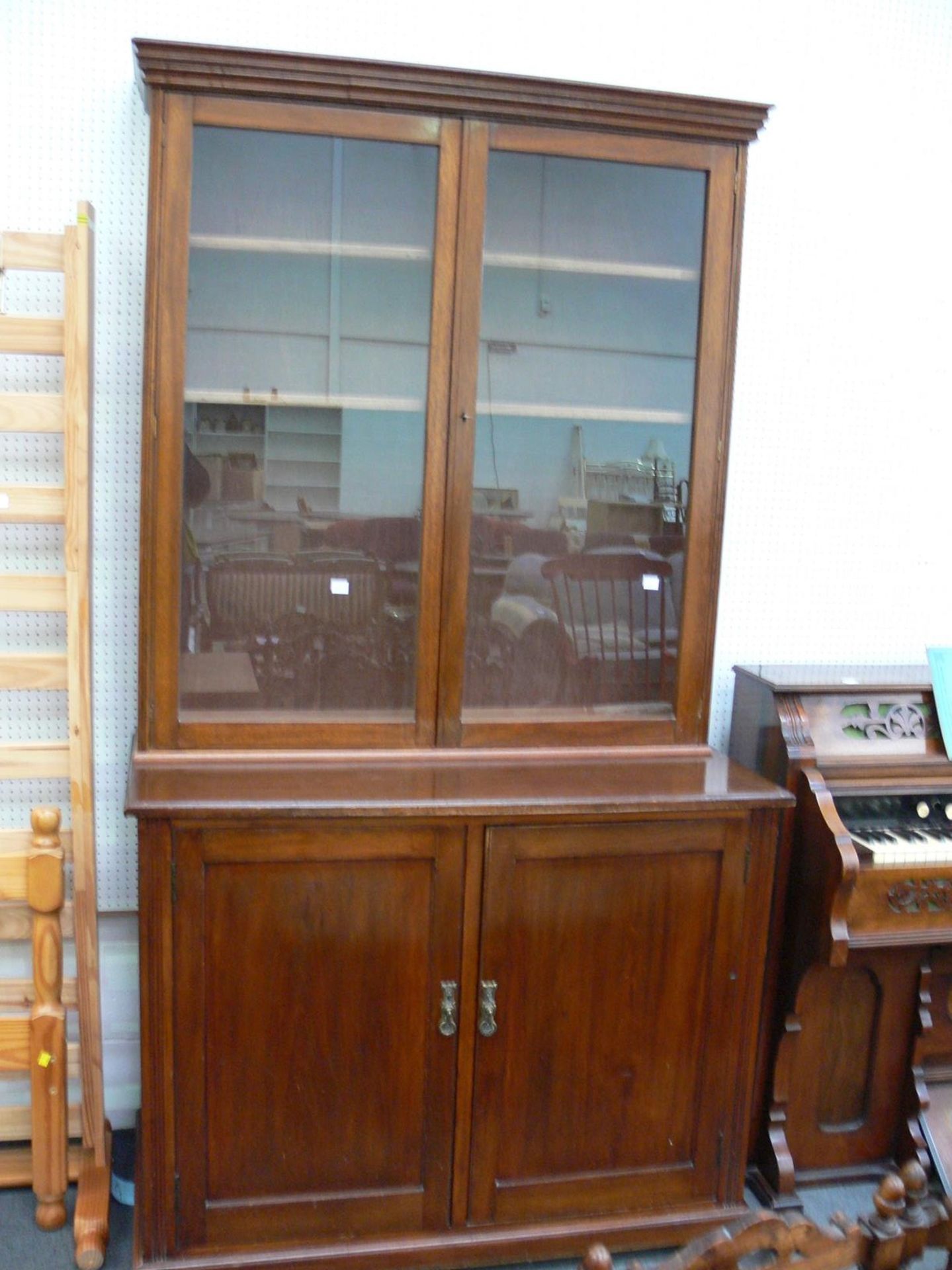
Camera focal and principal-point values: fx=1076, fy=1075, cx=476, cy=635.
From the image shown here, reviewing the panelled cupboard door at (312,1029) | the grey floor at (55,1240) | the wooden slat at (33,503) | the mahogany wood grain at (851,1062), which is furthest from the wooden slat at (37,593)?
the mahogany wood grain at (851,1062)

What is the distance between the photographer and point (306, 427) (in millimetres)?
1888

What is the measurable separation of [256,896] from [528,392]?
100 cm

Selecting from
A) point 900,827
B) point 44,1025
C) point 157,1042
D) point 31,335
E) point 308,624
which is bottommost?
point 44,1025

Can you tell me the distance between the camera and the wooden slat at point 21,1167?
2.08m

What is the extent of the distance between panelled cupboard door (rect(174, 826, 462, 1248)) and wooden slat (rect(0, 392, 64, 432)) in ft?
2.63

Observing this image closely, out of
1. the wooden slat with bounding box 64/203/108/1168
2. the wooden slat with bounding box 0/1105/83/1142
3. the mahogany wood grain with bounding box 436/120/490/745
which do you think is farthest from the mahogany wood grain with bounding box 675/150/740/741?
the wooden slat with bounding box 0/1105/83/1142

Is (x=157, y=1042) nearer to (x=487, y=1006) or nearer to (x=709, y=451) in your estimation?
(x=487, y=1006)

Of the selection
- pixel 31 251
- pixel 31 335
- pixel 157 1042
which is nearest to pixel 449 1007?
pixel 157 1042

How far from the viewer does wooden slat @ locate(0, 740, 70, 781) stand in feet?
6.64

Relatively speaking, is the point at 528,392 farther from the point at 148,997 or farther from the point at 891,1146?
the point at 891,1146

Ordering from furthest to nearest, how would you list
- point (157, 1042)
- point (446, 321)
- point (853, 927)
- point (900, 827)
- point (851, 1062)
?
point (851, 1062) → point (900, 827) → point (853, 927) → point (446, 321) → point (157, 1042)

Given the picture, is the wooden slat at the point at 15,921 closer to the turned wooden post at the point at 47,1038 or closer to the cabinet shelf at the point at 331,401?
the turned wooden post at the point at 47,1038

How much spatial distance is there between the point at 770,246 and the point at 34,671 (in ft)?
5.64

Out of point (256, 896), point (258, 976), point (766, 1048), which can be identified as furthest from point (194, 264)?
point (766, 1048)
